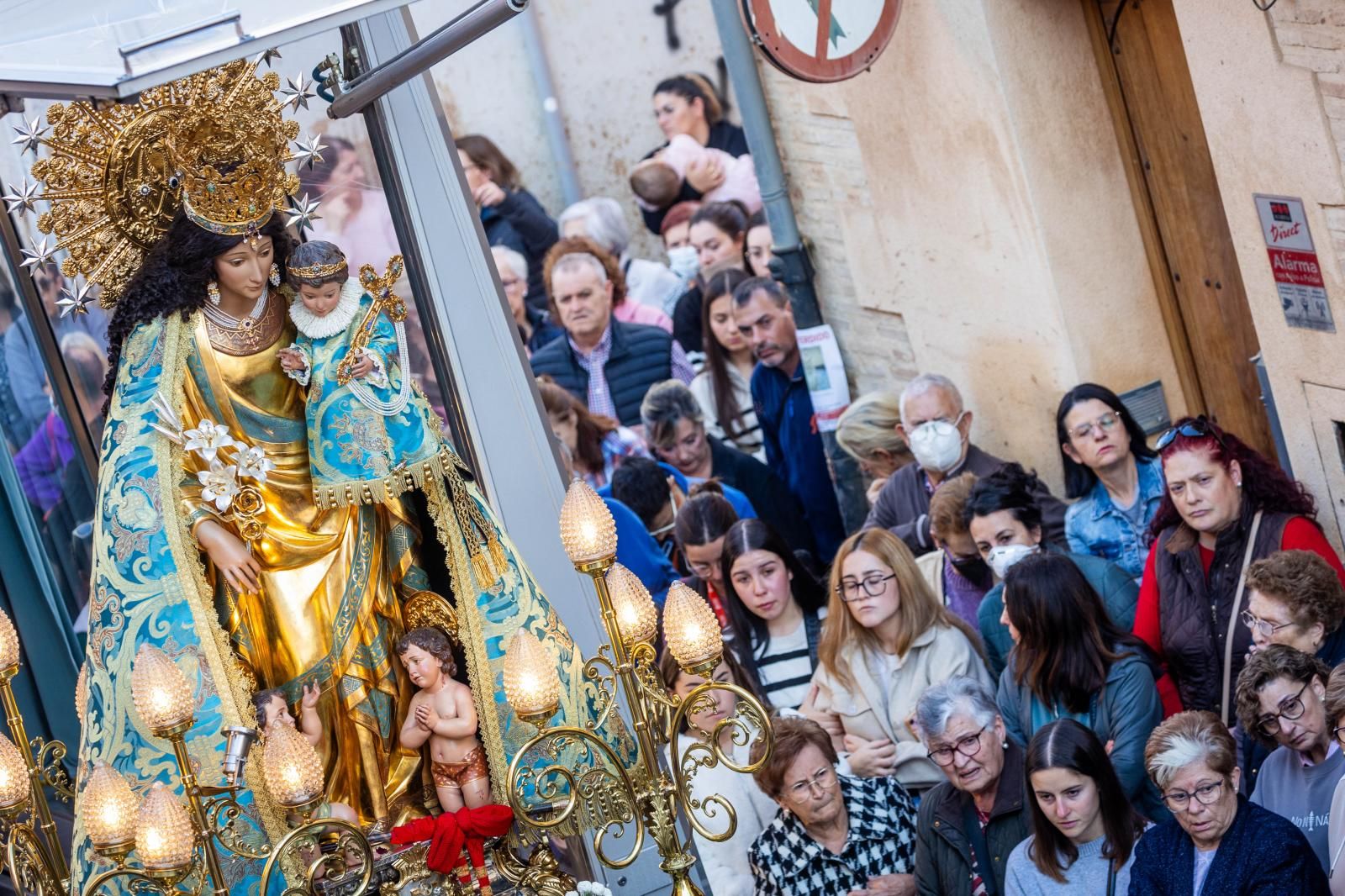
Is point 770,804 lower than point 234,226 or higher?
lower

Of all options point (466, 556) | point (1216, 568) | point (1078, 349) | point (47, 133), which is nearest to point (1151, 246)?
point (1078, 349)

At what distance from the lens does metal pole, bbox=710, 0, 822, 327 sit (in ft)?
32.5

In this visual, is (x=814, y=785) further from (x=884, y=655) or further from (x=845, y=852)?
(x=884, y=655)

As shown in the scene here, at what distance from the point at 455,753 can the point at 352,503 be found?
73 cm

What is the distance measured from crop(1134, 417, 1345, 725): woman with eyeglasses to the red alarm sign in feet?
6.96

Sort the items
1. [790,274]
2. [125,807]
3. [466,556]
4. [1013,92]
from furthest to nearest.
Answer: [790,274] < [1013,92] < [466,556] < [125,807]

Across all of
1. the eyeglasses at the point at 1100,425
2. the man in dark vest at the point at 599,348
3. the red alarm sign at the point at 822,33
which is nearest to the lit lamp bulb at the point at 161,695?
the eyeglasses at the point at 1100,425

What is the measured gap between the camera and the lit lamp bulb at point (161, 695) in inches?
192

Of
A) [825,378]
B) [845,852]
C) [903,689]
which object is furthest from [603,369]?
[845,852]

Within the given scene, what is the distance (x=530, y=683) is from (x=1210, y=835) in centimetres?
176

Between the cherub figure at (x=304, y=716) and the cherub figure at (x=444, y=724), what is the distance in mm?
244

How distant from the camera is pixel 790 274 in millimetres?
9922

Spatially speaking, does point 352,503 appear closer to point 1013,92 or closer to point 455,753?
point 455,753

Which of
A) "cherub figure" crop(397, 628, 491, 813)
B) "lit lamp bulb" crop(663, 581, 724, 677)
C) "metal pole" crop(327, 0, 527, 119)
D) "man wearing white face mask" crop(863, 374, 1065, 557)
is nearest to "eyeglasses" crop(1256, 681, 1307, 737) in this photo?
"lit lamp bulb" crop(663, 581, 724, 677)
